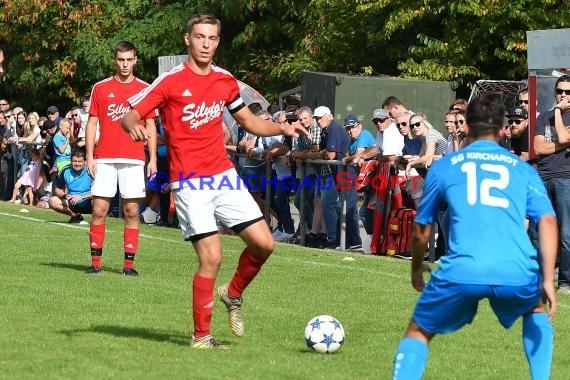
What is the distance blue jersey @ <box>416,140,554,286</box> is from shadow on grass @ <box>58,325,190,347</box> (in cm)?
313

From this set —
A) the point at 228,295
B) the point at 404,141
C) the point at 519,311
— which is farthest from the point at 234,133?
the point at 519,311

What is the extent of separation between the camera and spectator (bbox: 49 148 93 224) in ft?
68.5

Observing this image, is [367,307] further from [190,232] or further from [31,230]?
[31,230]

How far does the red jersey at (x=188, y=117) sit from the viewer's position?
9.13 metres

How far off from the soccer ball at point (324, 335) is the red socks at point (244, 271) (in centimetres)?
62

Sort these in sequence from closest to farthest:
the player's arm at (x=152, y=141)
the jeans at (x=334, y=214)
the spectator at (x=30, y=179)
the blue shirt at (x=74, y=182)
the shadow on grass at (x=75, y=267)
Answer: the player's arm at (x=152, y=141) < the shadow on grass at (x=75, y=267) < the jeans at (x=334, y=214) < the blue shirt at (x=74, y=182) < the spectator at (x=30, y=179)

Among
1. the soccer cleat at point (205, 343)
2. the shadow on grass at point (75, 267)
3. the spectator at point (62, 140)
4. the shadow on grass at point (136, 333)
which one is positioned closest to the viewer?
the soccer cleat at point (205, 343)

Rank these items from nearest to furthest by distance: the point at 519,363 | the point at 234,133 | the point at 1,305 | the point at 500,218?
1. the point at 500,218
2. the point at 519,363
3. the point at 1,305
4. the point at 234,133

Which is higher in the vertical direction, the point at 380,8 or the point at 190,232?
the point at 380,8

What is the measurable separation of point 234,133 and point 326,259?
19.7 ft

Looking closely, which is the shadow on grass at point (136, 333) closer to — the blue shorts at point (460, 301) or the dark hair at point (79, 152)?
the blue shorts at point (460, 301)

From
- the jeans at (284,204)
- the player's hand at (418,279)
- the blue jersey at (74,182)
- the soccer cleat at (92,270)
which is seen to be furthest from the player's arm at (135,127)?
the blue jersey at (74,182)

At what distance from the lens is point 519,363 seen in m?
8.79

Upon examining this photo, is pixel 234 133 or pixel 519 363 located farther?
pixel 234 133
